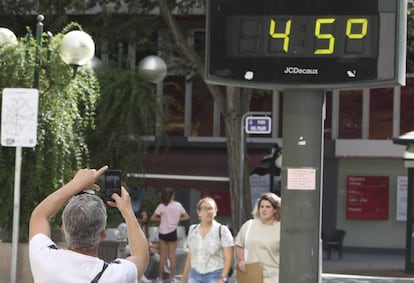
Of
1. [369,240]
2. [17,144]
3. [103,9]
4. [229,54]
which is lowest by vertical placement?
[369,240]

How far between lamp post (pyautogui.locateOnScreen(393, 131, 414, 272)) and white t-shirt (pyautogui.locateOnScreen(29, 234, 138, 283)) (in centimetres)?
1457

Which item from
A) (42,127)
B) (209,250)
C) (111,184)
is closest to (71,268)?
(111,184)

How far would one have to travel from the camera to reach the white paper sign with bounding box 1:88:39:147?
980cm

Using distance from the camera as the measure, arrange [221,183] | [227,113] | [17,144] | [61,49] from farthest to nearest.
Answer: [221,183], [227,113], [61,49], [17,144]

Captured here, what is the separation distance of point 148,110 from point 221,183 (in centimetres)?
765

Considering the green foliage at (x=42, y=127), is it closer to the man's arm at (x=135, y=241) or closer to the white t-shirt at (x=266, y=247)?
the white t-shirt at (x=266, y=247)

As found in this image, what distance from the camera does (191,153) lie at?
26172mm

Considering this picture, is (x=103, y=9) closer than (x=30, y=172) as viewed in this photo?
No

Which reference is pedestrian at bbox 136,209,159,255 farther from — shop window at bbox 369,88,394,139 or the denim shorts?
shop window at bbox 369,88,394,139

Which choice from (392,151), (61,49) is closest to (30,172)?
(61,49)

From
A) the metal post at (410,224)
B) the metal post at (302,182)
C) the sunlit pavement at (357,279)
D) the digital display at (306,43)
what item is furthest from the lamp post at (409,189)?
the digital display at (306,43)

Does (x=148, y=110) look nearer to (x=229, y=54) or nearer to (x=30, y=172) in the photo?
(x=30, y=172)

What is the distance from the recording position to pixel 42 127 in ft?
39.2

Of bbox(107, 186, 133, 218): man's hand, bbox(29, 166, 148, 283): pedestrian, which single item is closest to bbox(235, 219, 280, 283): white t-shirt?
bbox(107, 186, 133, 218): man's hand
